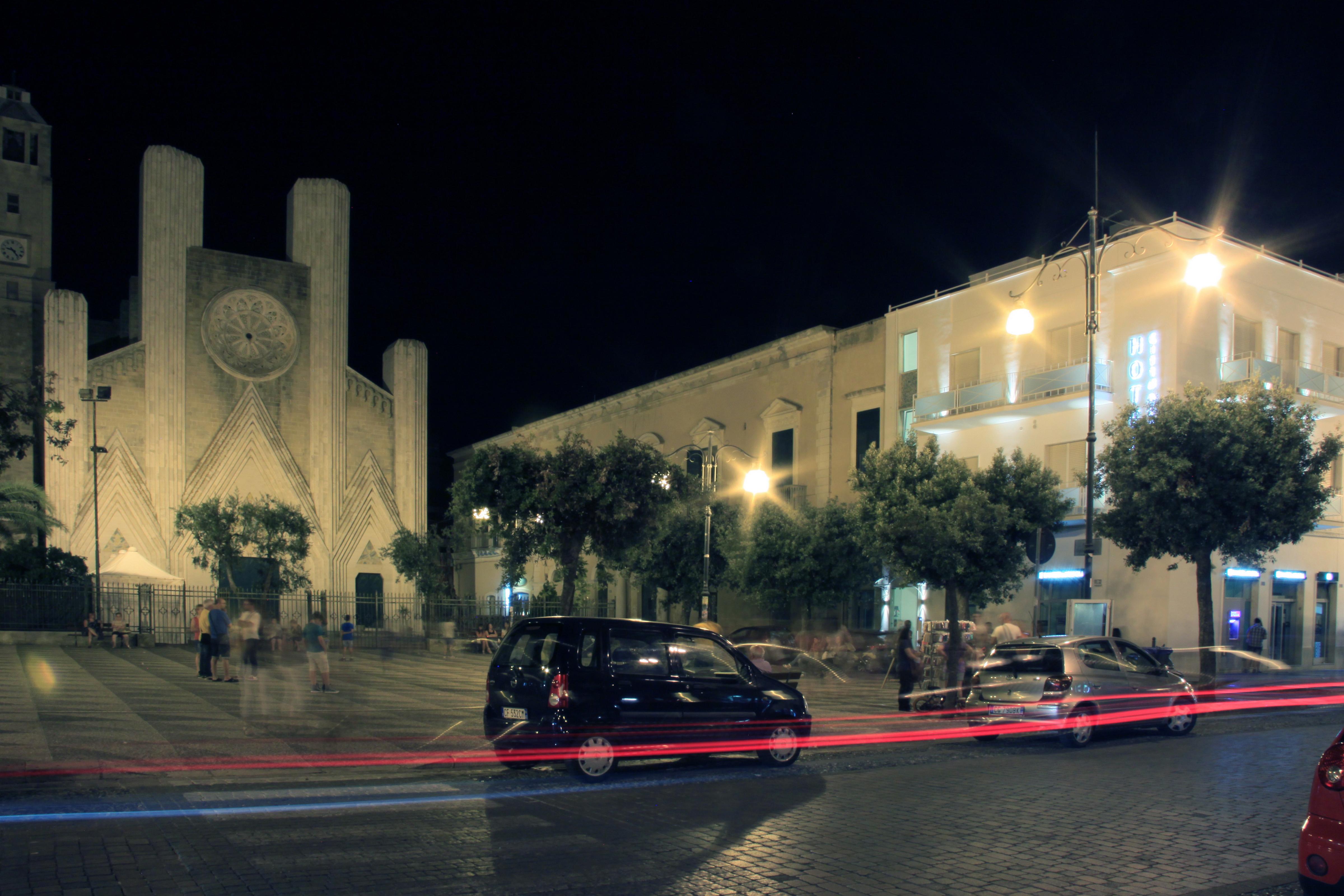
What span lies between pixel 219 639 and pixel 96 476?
71.8 feet

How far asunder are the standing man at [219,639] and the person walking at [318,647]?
2214 mm

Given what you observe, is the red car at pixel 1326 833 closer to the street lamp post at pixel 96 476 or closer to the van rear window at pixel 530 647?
the van rear window at pixel 530 647

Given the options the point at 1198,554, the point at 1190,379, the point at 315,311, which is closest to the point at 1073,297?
the point at 1190,379

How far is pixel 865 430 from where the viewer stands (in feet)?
121

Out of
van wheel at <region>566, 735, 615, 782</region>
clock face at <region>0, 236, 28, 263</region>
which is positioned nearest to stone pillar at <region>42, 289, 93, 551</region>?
clock face at <region>0, 236, 28, 263</region>

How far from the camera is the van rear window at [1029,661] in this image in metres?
12.9

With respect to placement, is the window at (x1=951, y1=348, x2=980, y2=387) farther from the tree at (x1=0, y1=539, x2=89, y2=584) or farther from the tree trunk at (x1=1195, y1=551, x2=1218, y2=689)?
the tree at (x1=0, y1=539, x2=89, y2=584)

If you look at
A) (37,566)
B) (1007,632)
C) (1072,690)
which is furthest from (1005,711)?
(37,566)

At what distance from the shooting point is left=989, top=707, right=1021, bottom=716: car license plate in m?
12.8

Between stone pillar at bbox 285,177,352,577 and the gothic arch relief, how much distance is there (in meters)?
7.49

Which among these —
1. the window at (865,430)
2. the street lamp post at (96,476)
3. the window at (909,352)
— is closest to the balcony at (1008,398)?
the window at (909,352)

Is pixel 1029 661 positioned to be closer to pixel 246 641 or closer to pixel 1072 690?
pixel 1072 690

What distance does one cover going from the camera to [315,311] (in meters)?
49.9

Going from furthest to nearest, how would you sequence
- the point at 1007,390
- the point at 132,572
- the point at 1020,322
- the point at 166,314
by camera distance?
the point at 166,314
the point at 132,572
the point at 1007,390
the point at 1020,322
